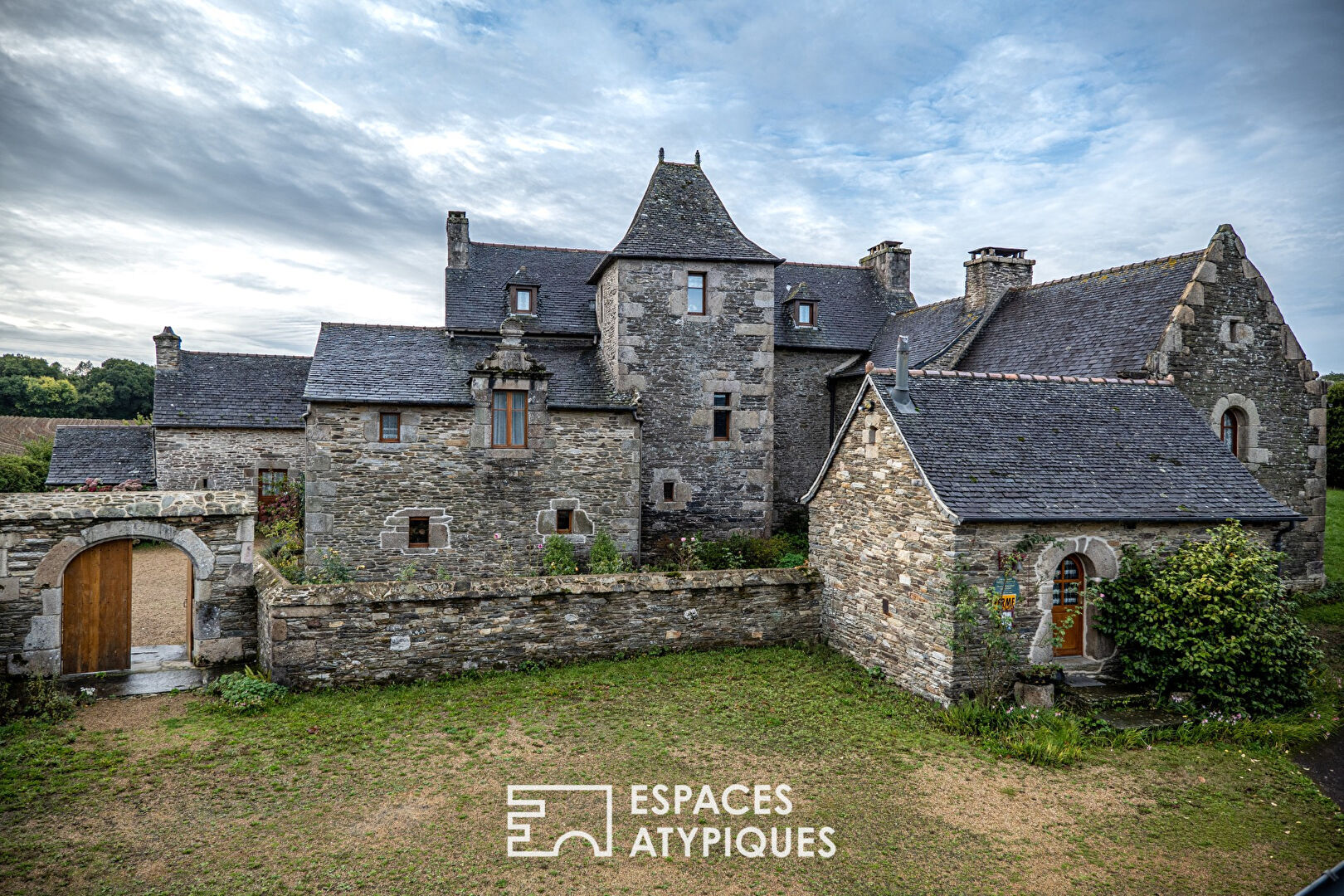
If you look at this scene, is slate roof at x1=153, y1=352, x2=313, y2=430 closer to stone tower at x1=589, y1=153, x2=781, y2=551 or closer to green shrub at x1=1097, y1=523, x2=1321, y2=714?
stone tower at x1=589, y1=153, x2=781, y2=551

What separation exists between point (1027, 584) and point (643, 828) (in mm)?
6175

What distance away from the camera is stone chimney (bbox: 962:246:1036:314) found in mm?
19422

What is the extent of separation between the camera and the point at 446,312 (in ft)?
64.8

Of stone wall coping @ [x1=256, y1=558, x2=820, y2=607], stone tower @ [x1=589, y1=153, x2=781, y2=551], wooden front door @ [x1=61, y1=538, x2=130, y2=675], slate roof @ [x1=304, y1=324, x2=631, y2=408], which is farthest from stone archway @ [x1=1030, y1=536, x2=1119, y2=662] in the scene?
wooden front door @ [x1=61, y1=538, x2=130, y2=675]

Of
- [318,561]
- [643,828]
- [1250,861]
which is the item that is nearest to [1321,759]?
[1250,861]

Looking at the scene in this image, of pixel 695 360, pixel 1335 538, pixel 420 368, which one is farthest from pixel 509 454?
pixel 1335 538

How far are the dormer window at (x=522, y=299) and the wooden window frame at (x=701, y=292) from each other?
4.73 meters

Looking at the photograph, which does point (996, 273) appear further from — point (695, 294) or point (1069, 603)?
point (1069, 603)

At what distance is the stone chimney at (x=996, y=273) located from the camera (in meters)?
19.4

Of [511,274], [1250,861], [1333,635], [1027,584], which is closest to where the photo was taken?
[1250,861]

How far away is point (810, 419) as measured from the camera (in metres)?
20.8

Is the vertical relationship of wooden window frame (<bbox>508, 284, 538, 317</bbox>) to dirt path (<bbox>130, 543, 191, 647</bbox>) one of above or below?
above

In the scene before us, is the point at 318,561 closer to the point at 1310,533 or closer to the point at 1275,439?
the point at 1275,439

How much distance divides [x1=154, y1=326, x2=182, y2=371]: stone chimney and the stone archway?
26.0 m
